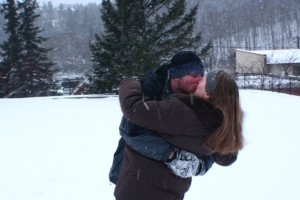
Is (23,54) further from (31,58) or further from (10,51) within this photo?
(10,51)

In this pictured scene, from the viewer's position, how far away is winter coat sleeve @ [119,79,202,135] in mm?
1626

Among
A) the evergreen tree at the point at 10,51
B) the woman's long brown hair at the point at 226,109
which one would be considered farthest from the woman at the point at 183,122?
the evergreen tree at the point at 10,51

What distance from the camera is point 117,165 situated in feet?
6.48

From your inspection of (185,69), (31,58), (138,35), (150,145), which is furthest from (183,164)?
(31,58)

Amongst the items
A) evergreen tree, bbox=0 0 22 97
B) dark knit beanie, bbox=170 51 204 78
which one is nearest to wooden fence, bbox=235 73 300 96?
evergreen tree, bbox=0 0 22 97

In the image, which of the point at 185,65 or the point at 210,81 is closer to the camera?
the point at 210,81

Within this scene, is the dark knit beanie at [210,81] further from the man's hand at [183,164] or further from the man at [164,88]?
the man's hand at [183,164]

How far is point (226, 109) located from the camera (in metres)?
1.63

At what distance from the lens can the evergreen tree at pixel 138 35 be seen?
1911cm

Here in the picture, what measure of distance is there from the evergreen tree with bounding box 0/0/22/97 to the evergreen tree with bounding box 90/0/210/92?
25.1 feet

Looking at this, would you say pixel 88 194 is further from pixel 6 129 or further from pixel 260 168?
pixel 6 129

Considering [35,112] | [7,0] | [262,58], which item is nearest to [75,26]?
[262,58]

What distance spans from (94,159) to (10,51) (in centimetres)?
2172

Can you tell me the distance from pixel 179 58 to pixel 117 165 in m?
0.65
